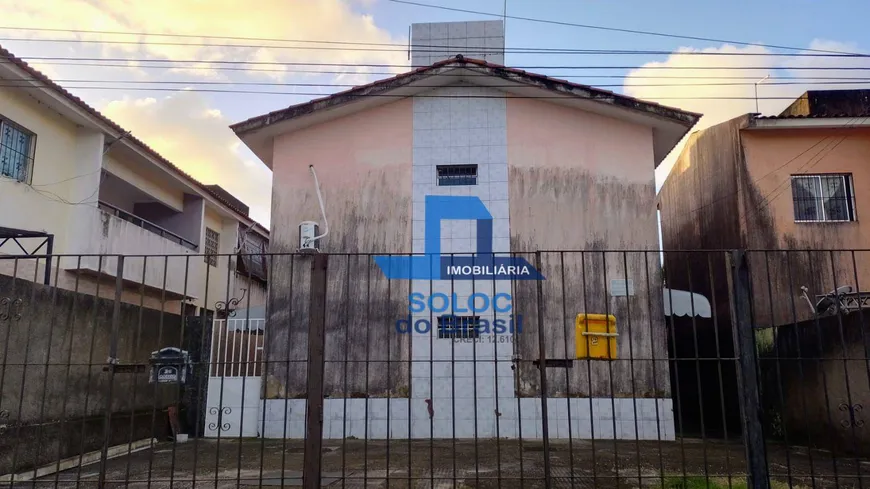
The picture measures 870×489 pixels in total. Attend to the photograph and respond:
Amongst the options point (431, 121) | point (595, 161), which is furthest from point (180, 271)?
point (595, 161)

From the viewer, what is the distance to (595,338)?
20.5 ft

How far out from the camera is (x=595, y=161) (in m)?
12.3

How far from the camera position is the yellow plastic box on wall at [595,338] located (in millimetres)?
6127

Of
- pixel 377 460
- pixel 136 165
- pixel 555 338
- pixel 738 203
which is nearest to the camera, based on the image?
pixel 377 460

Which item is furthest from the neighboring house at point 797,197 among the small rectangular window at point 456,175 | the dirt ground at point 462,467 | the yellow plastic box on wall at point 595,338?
the yellow plastic box on wall at point 595,338

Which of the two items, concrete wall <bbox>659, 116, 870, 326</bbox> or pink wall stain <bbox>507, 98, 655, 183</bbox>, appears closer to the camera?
pink wall stain <bbox>507, 98, 655, 183</bbox>

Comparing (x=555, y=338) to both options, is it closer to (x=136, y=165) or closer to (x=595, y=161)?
(x=595, y=161)

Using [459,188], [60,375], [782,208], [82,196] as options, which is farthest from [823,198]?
[82,196]

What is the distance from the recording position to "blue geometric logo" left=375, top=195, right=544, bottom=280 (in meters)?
11.7

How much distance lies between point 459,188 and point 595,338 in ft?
21.1

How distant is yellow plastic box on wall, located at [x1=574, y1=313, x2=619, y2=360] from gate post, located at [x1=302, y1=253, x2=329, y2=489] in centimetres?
252

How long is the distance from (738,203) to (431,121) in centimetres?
675

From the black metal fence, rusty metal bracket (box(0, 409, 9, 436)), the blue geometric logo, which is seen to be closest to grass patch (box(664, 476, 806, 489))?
the black metal fence

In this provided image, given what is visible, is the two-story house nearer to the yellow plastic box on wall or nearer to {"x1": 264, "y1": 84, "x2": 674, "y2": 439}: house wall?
{"x1": 264, "y1": 84, "x2": 674, "y2": 439}: house wall
